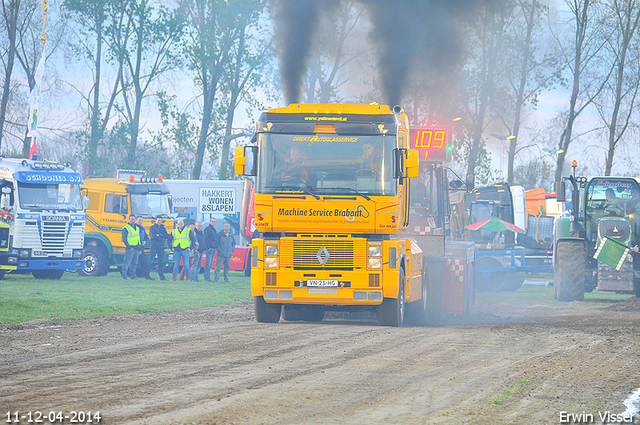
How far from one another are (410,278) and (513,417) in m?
7.22

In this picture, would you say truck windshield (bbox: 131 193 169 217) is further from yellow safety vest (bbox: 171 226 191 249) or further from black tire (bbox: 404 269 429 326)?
black tire (bbox: 404 269 429 326)

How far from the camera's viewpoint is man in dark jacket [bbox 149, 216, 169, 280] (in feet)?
85.2

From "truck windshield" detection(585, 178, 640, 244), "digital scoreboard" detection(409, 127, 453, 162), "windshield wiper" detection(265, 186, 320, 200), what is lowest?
"windshield wiper" detection(265, 186, 320, 200)

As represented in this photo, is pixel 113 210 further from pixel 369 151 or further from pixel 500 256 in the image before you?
pixel 369 151

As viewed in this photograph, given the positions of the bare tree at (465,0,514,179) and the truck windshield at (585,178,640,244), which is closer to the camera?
the truck windshield at (585,178,640,244)

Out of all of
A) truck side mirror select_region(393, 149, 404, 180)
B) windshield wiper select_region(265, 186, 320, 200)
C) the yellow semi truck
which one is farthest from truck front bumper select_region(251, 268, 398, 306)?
truck side mirror select_region(393, 149, 404, 180)

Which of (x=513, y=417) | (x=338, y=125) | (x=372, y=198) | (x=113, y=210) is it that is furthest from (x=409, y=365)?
(x=113, y=210)

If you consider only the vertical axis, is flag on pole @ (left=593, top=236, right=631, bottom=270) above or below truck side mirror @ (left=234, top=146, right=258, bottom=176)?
below

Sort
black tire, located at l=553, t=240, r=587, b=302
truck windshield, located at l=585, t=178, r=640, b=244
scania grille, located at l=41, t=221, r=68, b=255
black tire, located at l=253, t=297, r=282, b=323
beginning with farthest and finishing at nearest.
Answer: scania grille, located at l=41, t=221, r=68, b=255 < truck windshield, located at l=585, t=178, r=640, b=244 < black tire, located at l=553, t=240, r=587, b=302 < black tire, located at l=253, t=297, r=282, b=323

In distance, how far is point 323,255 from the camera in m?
13.1

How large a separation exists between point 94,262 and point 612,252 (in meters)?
16.4

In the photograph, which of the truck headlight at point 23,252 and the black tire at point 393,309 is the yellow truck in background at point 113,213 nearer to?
the truck headlight at point 23,252

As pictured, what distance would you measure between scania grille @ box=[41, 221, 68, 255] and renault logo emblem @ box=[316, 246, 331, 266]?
45.8ft

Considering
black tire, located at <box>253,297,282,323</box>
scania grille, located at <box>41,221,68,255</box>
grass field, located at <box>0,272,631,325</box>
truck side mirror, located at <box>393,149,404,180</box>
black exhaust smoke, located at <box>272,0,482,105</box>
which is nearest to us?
truck side mirror, located at <box>393,149,404,180</box>
